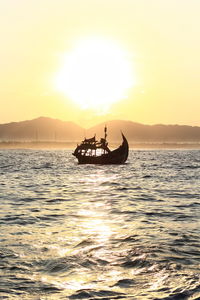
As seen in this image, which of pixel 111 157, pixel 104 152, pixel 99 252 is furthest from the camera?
pixel 104 152

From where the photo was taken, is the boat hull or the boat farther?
the boat hull

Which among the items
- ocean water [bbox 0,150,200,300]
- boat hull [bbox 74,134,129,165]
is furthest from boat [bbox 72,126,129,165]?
ocean water [bbox 0,150,200,300]

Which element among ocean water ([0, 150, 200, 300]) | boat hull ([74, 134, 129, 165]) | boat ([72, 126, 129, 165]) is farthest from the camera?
boat hull ([74, 134, 129, 165])

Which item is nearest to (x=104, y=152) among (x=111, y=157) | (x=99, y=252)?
(x=111, y=157)

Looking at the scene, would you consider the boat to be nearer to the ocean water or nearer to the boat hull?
the boat hull

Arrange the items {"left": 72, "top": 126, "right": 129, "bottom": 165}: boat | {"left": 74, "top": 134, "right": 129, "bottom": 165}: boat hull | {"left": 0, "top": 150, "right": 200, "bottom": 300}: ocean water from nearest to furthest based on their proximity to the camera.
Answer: {"left": 0, "top": 150, "right": 200, "bottom": 300}: ocean water
{"left": 72, "top": 126, "right": 129, "bottom": 165}: boat
{"left": 74, "top": 134, "right": 129, "bottom": 165}: boat hull

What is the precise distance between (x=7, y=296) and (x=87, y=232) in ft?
20.3

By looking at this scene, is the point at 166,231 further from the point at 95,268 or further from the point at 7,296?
the point at 7,296

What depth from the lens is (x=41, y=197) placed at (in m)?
25.2

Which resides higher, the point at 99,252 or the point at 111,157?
the point at 111,157

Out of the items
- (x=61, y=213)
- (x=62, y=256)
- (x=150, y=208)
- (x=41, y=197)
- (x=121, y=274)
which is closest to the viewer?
(x=121, y=274)

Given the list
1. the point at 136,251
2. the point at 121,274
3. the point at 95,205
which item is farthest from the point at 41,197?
the point at 121,274

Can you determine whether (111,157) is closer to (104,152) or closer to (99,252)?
(104,152)

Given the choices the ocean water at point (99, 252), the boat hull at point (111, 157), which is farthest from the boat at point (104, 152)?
the ocean water at point (99, 252)
